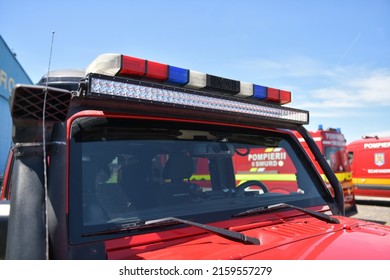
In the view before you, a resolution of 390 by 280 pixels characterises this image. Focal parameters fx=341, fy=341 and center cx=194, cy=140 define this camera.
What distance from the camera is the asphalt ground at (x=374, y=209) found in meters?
9.37

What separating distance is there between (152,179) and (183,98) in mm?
481

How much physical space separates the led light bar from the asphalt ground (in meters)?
8.04

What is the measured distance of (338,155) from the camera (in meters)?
9.66

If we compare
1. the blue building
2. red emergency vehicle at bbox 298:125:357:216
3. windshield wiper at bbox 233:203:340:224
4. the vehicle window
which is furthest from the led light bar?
the blue building

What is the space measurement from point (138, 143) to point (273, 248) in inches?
33.3

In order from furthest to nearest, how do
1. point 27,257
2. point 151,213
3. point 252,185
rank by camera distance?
point 252,185, point 151,213, point 27,257

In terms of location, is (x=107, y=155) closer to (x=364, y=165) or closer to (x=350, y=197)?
(x=350, y=197)

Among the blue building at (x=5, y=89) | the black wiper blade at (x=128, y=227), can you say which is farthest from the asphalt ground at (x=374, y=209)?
the blue building at (x=5, y=89)

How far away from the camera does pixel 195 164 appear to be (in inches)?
87.8

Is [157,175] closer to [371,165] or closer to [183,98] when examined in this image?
[183,98]

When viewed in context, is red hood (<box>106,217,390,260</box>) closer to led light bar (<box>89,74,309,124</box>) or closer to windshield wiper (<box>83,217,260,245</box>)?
windshield wiper (<box>83,217,260,245</box>)

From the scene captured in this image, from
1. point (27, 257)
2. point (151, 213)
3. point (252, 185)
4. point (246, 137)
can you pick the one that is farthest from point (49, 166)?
point (252, 185)

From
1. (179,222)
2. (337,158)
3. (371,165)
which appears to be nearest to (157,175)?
(179,222)

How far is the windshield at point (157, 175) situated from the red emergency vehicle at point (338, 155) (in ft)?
24.1
